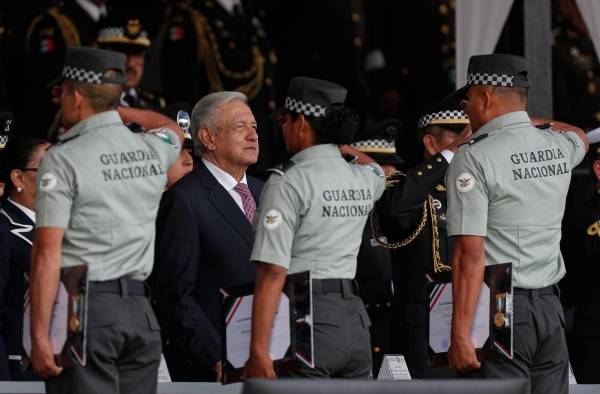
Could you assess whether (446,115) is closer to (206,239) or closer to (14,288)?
(206,239)

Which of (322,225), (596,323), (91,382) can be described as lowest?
(596,323)

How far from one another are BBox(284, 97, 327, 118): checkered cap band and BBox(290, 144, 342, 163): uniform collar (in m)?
0.11

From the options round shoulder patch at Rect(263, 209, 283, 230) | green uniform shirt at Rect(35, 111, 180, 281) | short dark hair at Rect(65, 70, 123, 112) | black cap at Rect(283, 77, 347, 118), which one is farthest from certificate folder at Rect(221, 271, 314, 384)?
short dark hair at Rect(65, 70, 123, 112)

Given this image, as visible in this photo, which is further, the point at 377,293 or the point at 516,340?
the point at 377,293

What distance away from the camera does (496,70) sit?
550 centimetres

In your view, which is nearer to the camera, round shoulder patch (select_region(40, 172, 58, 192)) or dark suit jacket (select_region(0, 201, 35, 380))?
round shoulder patch (select_region(40, 172, 58, 192))

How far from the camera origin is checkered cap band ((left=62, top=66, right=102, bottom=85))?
500cm

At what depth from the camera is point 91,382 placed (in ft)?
15.9

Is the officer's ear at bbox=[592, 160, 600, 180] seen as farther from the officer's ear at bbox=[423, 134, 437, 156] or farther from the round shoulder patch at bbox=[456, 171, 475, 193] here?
the round shoulder patch at bbox=[456, 171, 475, 193]

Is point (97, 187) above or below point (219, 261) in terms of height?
above

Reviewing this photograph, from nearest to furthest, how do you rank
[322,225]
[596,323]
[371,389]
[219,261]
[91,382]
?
1. [371,389]
2. [91,382]
3. [322,225]
4. [219,261]
5. [596,323]

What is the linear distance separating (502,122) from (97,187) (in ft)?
4.81

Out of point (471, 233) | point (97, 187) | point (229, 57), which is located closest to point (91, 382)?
point (97, 187)

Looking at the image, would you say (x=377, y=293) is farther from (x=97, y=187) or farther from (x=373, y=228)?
(x=97, y=187)
